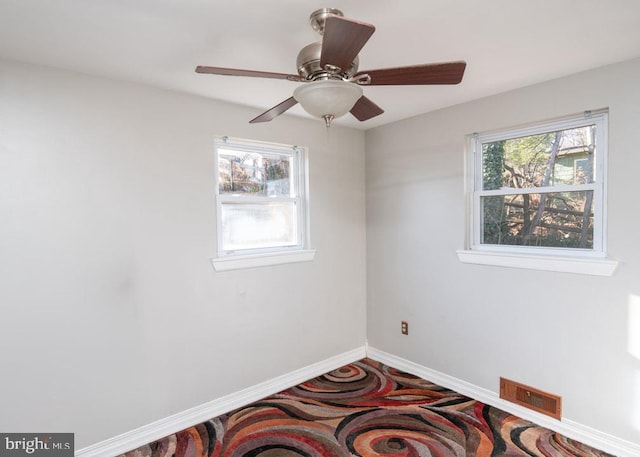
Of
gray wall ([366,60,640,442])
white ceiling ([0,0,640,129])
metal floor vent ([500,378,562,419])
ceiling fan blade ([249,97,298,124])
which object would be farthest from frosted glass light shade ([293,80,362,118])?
metal floor vent ([500,378,562,419])

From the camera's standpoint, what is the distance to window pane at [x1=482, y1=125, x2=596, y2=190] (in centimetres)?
238

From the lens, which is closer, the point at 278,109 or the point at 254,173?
the point at 278,109

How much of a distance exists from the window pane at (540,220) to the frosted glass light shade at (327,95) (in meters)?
1.88

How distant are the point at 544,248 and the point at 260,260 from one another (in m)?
2.07

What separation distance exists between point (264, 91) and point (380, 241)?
5.85 ft

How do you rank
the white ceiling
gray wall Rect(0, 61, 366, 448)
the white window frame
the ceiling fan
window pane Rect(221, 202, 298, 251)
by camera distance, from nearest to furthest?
1. the ceiling fan
2. the white ceiling
3. gray wall Rect(0, 61, 366, 448)
4. the white window frame
5. window pane Rect(221, 202, 298, 251)

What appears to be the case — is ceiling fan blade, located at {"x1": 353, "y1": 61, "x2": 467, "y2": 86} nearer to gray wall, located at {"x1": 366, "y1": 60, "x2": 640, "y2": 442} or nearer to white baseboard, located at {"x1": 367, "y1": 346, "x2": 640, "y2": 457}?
gray wall, located at {"x1": 366, "y1": 60, "x2": 640, "y2": 442}

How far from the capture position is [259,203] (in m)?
3.01

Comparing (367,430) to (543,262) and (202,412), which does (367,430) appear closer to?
(202,412)

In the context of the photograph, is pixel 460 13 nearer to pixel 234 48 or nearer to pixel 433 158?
pixel 234 48

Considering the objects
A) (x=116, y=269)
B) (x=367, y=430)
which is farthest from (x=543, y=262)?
(x=116, y=269)

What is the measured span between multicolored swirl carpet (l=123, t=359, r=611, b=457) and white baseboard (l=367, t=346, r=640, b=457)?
0.16 ft

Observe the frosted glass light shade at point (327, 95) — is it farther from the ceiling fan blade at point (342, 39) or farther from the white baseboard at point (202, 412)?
the white baseboard at point (202, 412)

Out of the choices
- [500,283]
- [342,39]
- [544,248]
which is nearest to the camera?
[342,39]
